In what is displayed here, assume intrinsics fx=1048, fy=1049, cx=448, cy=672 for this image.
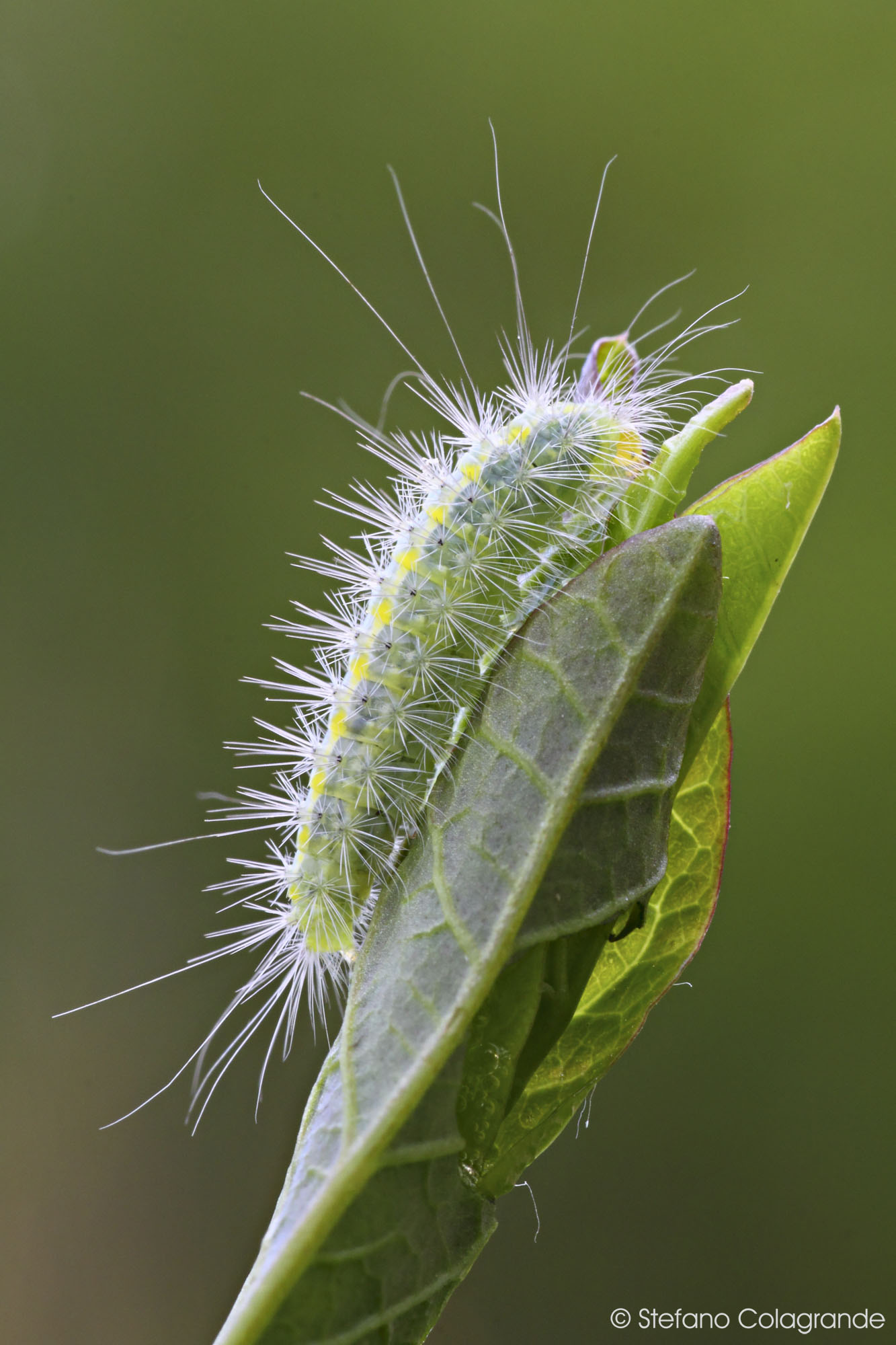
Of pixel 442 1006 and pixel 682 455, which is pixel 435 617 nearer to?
pixel 682 455

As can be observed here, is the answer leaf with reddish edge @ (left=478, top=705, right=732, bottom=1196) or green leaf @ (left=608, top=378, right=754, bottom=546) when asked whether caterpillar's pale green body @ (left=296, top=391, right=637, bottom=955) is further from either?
leaf with reddish edge @ (left=478, top=705, right=732, bottom=1196)

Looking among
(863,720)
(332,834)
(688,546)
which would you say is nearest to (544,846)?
(688,546)

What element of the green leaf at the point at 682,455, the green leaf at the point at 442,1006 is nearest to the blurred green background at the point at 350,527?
the green leaf at the point at 682,455

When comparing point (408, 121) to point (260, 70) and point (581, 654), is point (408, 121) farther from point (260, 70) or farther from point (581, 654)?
point (581, 654)

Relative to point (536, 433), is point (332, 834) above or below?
below

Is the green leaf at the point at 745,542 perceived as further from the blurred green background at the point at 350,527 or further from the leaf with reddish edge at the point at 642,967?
the blurred green background at the point at 350,527

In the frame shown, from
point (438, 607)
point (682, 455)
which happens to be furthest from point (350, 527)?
point (682, 455)

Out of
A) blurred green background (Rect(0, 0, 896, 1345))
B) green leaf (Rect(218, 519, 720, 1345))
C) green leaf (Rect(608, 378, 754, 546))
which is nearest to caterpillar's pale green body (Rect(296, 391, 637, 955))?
green leaf (Rect(608, 378, 754, 546))
